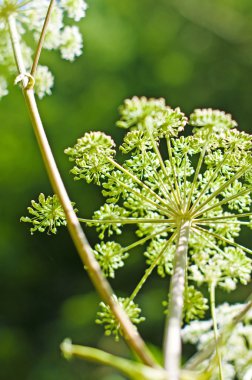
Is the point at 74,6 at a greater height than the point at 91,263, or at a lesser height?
greater

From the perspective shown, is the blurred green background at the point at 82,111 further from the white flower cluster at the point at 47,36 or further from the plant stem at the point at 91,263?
the plant stem at the point at 91,263

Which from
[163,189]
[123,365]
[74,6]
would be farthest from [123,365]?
[74,6]

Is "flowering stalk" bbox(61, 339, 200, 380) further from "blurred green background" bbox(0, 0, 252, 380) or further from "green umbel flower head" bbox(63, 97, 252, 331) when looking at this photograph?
"blurred green background" bbox(0, 0, 252, 380)

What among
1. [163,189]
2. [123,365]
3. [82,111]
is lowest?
[123,365]

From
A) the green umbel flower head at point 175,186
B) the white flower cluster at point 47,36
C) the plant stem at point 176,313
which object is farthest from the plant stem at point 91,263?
the white flower cluster at point 47,36

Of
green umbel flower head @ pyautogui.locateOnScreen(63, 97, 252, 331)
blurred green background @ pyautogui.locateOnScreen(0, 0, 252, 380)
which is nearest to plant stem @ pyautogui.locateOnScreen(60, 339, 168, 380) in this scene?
green umbel flower head @ pyautogui.locateOnScreen(63, 97, 252, 331)

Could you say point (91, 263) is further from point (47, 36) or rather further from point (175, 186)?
point (47, 36)
